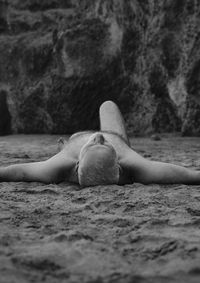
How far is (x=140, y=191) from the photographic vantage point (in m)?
3.24

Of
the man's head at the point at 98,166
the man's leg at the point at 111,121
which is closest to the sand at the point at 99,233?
the man's head at the point at 98,166

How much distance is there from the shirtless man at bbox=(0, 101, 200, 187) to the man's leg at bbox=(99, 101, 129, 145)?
2.43ft

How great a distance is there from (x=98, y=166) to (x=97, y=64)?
5761mm

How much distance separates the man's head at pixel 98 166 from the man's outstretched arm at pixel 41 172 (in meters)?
0.28

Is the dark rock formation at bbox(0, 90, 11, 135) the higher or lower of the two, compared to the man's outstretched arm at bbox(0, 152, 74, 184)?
lower

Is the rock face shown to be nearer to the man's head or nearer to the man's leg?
the man's leg

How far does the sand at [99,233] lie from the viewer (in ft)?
5.84

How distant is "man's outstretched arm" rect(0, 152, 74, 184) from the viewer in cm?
365

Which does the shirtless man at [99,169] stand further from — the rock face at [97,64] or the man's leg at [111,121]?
the rock face at [97,64]

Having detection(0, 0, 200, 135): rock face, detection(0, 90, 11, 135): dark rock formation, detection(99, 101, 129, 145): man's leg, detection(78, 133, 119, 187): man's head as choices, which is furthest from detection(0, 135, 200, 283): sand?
detection(0, 90, 11, 135): dark rock formation

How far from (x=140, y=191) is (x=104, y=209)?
510mm

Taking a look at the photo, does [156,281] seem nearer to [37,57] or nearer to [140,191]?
[140,191]

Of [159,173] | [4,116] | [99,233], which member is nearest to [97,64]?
[4,116]

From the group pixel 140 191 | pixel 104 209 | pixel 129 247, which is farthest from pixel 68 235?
pixel 140 191
